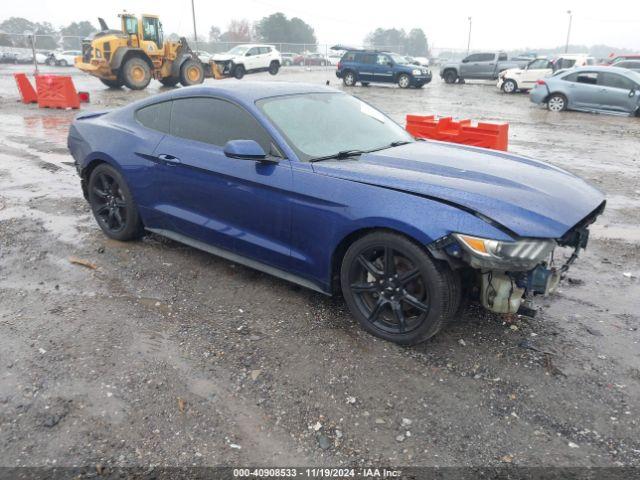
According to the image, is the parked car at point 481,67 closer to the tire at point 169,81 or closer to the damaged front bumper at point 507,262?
the tire at point 169,81

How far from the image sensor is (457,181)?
10.9 ft

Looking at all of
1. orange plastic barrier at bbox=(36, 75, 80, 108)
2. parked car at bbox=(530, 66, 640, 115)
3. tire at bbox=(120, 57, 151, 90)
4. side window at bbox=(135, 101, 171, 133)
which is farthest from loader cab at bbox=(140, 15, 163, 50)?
side window at bbox=(135, 101, 171, 133)

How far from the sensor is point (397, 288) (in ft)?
10.9

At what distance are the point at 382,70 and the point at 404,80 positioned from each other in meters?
1.24

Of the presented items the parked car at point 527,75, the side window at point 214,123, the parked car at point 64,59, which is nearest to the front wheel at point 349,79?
the parked car at point 527,75

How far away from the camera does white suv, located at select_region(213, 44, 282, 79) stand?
30828 millimetres

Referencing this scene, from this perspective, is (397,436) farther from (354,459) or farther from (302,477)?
(302,477)

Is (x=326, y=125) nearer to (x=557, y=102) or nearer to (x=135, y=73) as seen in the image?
(x=557, y=102)

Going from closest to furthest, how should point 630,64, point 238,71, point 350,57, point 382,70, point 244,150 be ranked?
1. point 244,150
2. point 630,64
3. point 382,70
4. point 350,57
5. point 238,71

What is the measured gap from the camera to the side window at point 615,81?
16.1 m

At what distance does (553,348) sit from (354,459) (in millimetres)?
1672

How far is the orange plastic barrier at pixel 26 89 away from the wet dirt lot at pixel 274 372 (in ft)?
45.8

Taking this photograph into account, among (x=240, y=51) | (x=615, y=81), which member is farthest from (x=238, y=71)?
(x=615, y=81)

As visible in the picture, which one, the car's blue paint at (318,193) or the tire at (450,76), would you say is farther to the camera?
the tire at (450,76)
